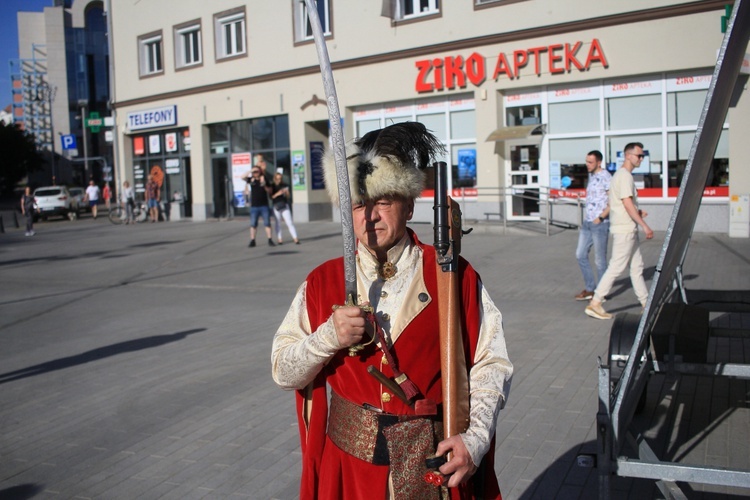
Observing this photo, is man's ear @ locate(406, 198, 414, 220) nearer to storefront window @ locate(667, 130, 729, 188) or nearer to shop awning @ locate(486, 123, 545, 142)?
storefront window @ locate(667, 130, 729, 188)

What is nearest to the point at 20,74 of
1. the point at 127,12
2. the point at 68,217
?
the point at 68,217

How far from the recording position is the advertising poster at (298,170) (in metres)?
23.7

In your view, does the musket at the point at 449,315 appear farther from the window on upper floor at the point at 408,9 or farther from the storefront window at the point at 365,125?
the storefront window at the point at 365,125

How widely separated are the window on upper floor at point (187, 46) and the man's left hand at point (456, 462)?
2648cm

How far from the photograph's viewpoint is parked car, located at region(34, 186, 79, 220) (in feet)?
106

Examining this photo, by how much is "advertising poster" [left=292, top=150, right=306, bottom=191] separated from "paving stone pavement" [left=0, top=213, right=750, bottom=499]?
30.0 feet

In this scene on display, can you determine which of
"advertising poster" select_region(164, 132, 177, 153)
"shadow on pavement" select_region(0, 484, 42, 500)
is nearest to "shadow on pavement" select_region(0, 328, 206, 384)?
"shadow on pavement" select_region(0, 484, 42, 500)

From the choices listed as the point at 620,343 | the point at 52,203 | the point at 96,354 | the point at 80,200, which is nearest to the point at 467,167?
the point at 96,354

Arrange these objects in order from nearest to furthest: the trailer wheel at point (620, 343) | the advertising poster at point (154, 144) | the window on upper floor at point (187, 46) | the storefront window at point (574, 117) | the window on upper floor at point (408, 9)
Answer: the trailer wheel at point (620, 343), the storefront window at point (574, 117), the window on upper floor at point (408, 9), the window on upper floor at point (187, 46), the advertising poster at point (154, 144)

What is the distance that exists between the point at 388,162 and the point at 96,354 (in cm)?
639

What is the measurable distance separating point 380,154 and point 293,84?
22066 mm

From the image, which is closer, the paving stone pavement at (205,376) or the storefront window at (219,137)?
the paving stone pavement at (205,376)

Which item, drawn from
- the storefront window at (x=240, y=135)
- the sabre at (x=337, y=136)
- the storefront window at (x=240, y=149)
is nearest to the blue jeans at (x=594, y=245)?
the sabre at (x=337, y=136)

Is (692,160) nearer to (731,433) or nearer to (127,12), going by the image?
(731,433)
